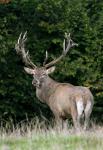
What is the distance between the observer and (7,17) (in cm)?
2189

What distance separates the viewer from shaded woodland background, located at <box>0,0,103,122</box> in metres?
21.9

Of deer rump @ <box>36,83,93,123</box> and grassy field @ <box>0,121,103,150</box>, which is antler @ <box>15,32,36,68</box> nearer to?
deer rump @ <box>36,83,93,123</box>

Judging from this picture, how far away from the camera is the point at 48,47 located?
75.4ft

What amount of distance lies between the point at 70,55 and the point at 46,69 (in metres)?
6.16

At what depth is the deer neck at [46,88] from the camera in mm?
16594

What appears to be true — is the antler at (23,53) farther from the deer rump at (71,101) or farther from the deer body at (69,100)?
the deer rump at (71,101)

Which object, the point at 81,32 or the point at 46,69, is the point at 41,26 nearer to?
the point at 81,32

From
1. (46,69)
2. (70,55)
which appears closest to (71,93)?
(46,69)

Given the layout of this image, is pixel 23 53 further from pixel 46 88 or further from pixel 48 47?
pixel 48 47

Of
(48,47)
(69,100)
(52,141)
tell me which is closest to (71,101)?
(69,100)

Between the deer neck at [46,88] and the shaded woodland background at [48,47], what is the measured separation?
456 centimetres

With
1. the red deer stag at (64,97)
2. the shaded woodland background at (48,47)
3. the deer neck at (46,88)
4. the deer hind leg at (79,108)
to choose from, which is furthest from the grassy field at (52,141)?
the shaded woodland background at (48,47)

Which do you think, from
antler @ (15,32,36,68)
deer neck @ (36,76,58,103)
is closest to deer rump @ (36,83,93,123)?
deer neck @ (36,76,58,103)

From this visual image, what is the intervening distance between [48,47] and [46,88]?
631cm
